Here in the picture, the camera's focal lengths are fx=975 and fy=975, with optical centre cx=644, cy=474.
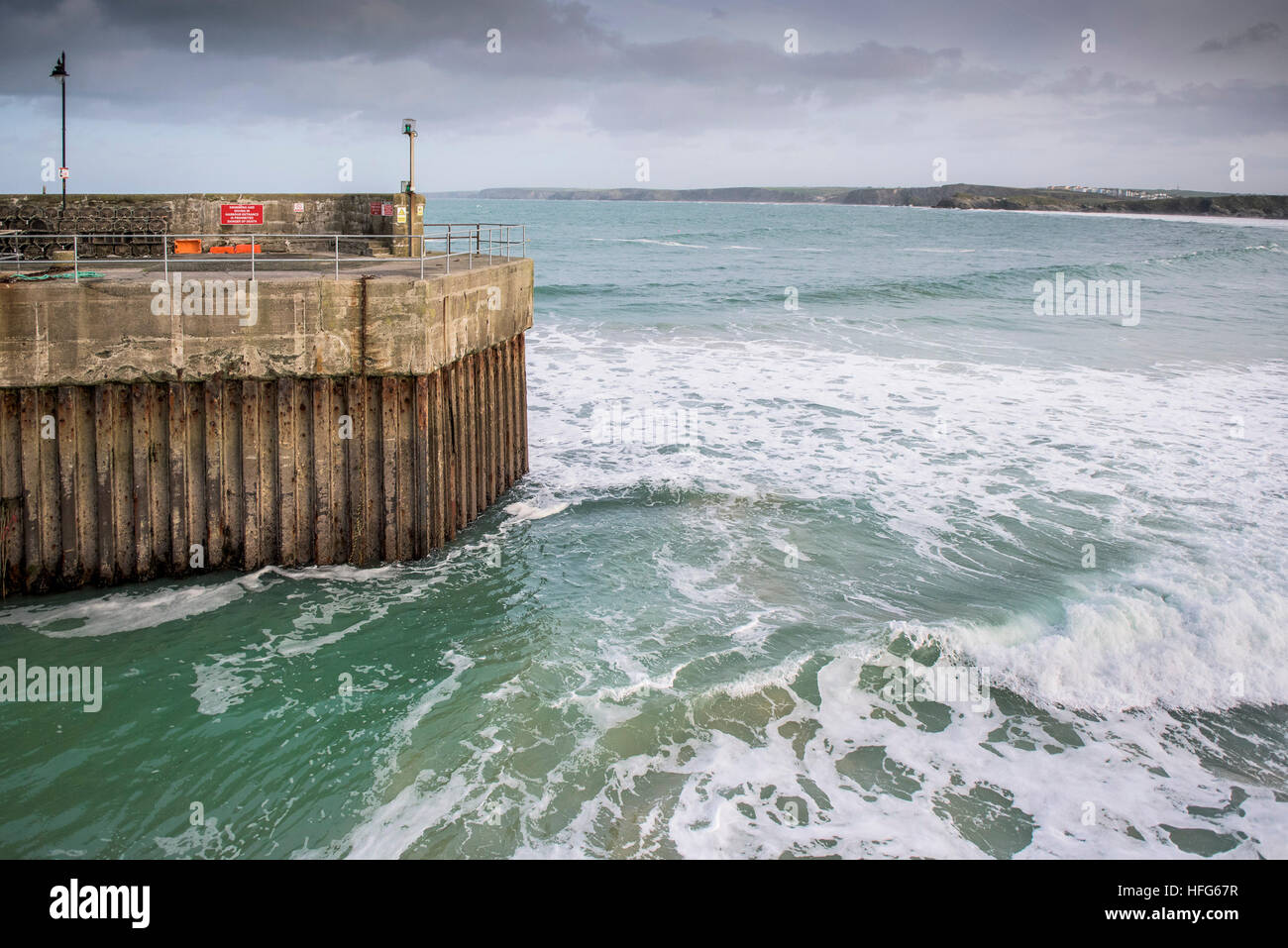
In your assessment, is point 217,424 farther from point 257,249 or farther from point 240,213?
point 240,213

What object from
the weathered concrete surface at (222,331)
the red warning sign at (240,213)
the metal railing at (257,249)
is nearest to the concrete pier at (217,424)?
the weathered concrete surface at (222,331)

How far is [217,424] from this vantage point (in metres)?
13.4

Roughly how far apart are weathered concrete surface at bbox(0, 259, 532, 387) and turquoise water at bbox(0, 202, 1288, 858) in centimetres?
294

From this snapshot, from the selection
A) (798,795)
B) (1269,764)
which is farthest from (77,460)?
(1269,764)

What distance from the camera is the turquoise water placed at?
355 inches

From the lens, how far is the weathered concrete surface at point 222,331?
12.5 m

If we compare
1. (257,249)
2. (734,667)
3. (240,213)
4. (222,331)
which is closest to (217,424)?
(222,331)

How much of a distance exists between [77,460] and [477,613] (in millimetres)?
5615

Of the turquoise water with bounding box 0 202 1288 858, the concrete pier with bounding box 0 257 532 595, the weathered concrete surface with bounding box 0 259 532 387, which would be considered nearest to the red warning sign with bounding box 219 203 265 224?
the concrete pier with bounding box 0 257 532 595

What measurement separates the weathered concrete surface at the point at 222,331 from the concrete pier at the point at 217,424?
2 centimetres

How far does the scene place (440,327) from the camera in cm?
1471

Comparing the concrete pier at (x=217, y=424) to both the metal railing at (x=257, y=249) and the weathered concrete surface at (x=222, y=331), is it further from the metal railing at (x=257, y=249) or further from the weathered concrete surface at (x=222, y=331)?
the metal railing at (x=257, y=249)

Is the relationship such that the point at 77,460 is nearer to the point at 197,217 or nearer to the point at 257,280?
the point at 257,280

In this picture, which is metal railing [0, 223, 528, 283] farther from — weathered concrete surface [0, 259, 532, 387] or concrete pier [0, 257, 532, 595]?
weathered concrete surface [0, 259, 532, 387]
